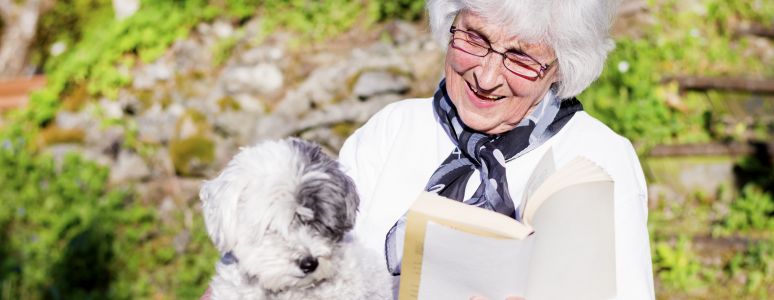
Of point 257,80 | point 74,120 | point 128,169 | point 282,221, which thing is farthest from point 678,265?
point 74,120

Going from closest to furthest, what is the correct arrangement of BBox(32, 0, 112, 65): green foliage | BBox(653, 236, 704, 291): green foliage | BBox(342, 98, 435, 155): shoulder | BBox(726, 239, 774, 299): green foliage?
BBox(342, 98, 435, 155): shoulder → BBox(726, 239, 774, 299): green foliage → BBox(653, 236, 704, 291): green foliage → BBox(32, 0, 112, 65): green foliage

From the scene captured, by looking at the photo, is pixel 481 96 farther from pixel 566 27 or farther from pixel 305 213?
pixel 305 213

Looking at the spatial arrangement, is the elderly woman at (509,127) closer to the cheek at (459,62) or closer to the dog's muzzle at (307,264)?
the cheek at (459,62)

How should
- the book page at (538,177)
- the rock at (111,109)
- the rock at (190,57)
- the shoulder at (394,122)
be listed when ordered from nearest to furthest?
the book page at (538,177), the shoulder at (394,122), the rock at (111,109), the rock at (190,57)

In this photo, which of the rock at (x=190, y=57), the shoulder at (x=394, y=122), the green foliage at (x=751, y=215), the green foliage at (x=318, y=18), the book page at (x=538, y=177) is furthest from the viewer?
the rock at (x=190, y=57)

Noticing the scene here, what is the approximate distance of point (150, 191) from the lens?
6457mm

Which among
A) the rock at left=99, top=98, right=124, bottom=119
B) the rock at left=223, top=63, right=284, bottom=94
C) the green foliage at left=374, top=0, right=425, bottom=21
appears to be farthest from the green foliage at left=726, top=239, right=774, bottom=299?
the rock at left=99, top=98, right=124, bottom=119

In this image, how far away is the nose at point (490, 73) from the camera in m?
2.40

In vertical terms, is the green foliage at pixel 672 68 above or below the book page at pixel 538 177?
below

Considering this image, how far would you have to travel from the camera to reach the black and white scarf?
239 centimetres

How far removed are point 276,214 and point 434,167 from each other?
0.65 metres

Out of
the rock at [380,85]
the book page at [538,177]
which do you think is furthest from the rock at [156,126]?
the book page at [538,177]

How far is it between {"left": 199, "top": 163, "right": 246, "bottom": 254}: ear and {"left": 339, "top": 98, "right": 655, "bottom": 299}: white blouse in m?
0.48

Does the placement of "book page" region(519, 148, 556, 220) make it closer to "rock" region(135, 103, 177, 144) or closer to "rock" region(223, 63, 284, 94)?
"rock" region(223, 63, 284, 94)
